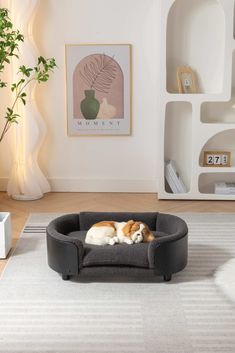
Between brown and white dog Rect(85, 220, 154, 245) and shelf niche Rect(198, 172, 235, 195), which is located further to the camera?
shelf niche Rect(198, 172, 235, 195)

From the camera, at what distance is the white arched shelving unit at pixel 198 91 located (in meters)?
5.49

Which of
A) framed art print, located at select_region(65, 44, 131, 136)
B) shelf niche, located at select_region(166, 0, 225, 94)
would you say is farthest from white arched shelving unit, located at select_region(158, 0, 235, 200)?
framed art print, located at select_region(65, 44, 131, 136)

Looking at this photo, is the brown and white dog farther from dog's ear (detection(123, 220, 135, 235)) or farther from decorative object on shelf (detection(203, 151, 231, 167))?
decorative object on shelf (detection(203, 151, 231, 167))

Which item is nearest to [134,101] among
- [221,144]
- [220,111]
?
[220,111]

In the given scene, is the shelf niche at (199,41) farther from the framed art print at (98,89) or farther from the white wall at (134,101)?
the framed art print at (98,89)

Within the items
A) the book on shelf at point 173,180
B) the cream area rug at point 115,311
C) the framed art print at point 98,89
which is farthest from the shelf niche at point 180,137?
the cream area rug at point 115,311

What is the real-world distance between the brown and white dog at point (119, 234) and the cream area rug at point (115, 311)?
25 centimetres

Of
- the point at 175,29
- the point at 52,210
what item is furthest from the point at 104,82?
the point at 52,210

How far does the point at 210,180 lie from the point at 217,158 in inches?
11.3

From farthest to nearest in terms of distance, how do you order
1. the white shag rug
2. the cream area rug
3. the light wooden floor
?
the light wooden floor, the white shag rug, the cream area rug

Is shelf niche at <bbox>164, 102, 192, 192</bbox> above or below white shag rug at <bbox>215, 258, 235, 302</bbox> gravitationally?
above

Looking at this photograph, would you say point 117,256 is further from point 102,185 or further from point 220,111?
point 220,111

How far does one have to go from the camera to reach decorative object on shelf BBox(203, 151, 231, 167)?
19.1ft

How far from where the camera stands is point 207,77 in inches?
224
